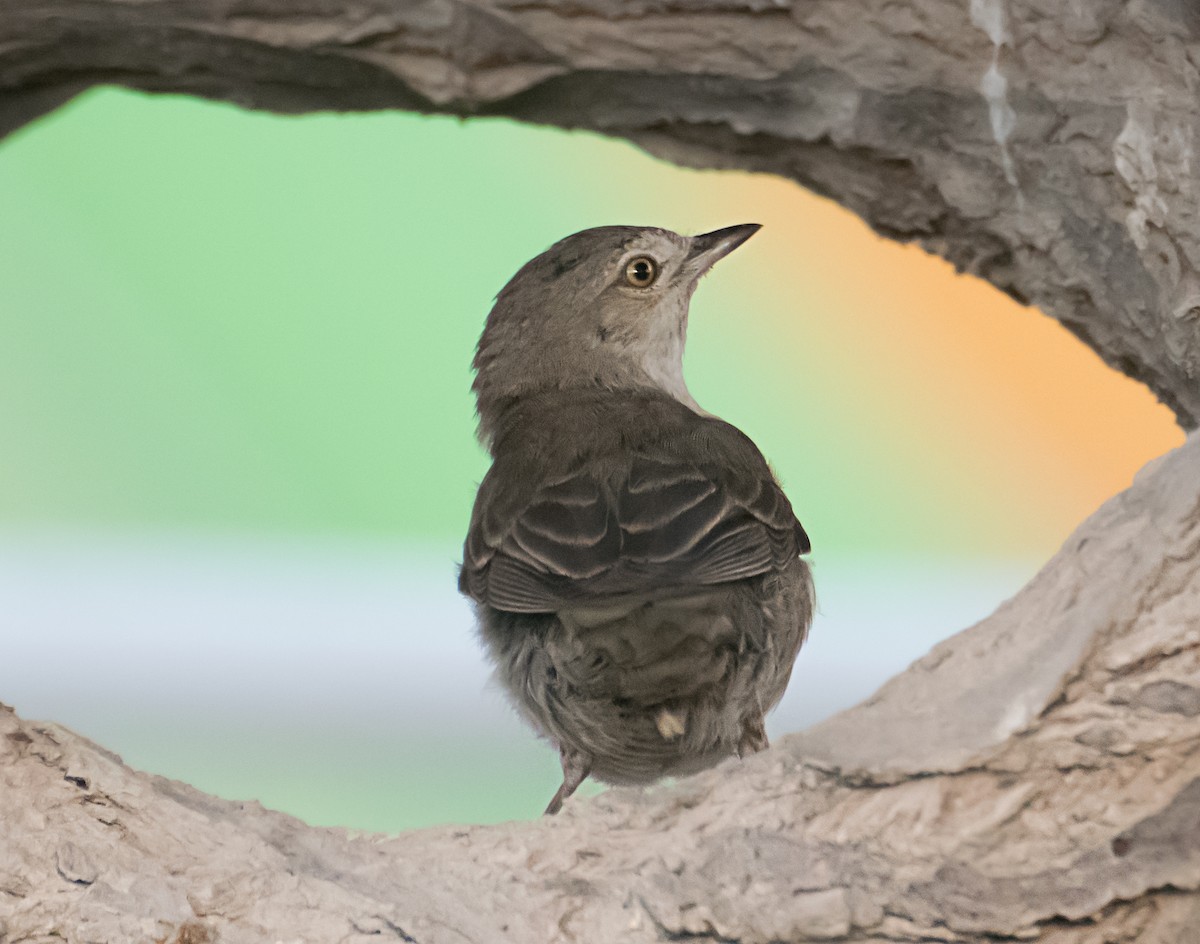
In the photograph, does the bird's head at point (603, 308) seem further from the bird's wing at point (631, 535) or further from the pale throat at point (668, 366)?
the bird's wing at point (631, 535)

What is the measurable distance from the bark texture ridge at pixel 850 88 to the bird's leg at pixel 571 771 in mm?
2264

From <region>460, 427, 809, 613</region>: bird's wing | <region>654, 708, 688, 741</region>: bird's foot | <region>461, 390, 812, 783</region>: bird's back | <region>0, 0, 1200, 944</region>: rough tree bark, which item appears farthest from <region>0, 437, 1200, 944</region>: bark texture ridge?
<region>460, 427, 809, 613</region>: bird's wing

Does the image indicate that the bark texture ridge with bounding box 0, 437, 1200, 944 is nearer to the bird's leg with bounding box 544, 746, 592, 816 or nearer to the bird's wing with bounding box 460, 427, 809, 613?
the bird's wing with bounding box 460, 427, 809, 613

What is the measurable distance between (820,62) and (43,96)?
9.06ft

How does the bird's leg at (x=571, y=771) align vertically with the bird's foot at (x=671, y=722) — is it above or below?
above

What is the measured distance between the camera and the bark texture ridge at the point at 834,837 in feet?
9.86

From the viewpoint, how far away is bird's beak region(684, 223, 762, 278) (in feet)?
16.6

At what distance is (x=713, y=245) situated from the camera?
5070 mm

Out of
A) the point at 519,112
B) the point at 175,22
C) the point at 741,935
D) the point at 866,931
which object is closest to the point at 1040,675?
the point at 866,931

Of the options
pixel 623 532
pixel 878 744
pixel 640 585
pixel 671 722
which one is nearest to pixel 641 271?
pixel 623 532

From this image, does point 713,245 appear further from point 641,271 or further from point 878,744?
point 878,744

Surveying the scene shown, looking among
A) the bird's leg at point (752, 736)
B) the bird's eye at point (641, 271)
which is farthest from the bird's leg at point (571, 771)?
the bird's eye at point (641, 271)

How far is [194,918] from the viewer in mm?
3152

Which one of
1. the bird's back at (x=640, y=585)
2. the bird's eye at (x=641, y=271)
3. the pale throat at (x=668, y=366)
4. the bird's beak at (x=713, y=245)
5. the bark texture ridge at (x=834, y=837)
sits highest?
the bird's beak at (x=713, y=245)
